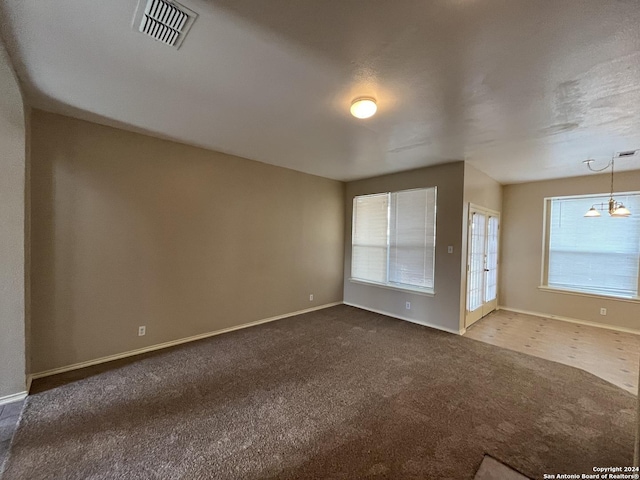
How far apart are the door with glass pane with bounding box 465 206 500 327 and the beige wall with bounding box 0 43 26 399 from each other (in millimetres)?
5468

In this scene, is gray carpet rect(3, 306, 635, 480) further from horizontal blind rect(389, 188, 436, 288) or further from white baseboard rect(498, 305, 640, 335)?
white baseboard rect(498, 305, 640, 335)

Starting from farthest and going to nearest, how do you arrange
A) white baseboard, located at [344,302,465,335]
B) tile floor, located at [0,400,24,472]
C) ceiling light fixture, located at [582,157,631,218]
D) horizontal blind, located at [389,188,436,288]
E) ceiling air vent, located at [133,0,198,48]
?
horizontal blind, located at [389,188,436,288] → white baseboard, located at [344,302,465,335] → ceiling light fixture, located at [582,157,631,218] → tile floor, located at [0,400,24,472] → ceiling air vent, located at [133,0,198,48]

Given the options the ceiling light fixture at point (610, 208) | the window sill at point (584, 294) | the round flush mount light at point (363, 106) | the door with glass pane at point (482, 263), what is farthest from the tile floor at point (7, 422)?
the window sill at point (584, 294)

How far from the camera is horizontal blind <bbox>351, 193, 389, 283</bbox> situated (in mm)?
5250

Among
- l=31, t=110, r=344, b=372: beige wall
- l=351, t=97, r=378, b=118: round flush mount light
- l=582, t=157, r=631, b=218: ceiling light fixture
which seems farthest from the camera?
l=582, t=157, r=631, b=218: ceiling light fixture

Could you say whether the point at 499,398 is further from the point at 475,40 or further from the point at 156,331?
the point at 156,331

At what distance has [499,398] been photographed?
8.02 feet

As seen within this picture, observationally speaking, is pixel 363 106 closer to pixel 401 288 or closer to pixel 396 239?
pixel 396 239

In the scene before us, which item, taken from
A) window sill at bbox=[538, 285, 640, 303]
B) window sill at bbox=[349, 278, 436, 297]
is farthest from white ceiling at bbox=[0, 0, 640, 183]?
window sill at bbox=[538, 285, 640, 303]

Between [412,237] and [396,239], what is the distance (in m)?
0.34

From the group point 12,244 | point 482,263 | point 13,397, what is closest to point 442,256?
point 482,263

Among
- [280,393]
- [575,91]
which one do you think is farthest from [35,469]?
[575,91]

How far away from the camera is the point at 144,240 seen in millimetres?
3293

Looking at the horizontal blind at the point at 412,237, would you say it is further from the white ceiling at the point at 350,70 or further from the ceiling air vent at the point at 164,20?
the ceiling air vent at the point at 164,20
